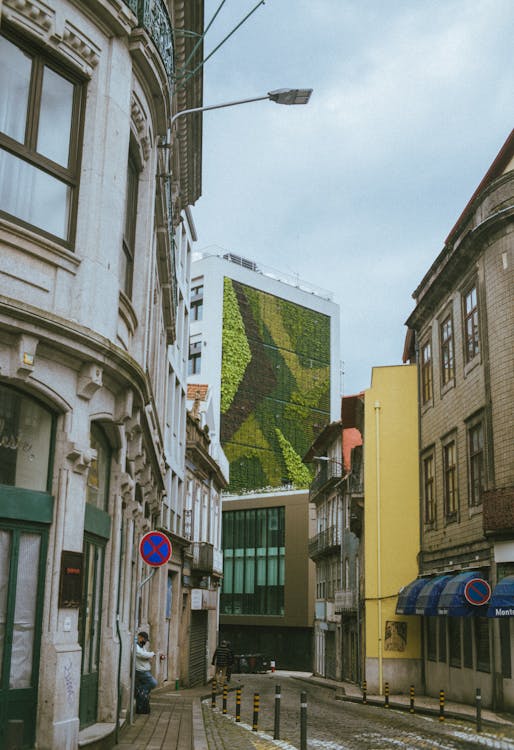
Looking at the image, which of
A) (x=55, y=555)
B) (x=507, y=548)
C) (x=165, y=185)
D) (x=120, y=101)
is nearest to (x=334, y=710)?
(x=507, y=548)

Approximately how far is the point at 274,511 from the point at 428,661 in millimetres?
41946

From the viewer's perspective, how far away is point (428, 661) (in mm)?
29688

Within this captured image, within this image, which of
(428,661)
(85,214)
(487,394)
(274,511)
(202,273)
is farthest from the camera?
(202,273)

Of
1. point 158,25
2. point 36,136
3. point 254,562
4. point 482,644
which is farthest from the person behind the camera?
point 254,562

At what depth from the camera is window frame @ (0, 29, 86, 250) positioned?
36.5ft

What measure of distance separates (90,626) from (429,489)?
63.7 ft

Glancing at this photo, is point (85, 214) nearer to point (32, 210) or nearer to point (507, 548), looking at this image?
point (32, 210)

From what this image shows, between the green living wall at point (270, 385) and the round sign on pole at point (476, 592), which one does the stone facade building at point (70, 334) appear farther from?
the green living wall at point (270, 385)

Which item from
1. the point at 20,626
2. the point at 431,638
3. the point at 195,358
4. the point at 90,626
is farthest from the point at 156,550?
the point at 195,358

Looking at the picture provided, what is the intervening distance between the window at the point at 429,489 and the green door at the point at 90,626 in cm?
1825

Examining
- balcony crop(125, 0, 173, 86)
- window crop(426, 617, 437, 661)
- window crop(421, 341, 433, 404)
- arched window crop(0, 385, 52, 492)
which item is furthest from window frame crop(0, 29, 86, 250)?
window crop(426, 617, 437, 661)

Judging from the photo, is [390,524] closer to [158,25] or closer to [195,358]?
[158,25]

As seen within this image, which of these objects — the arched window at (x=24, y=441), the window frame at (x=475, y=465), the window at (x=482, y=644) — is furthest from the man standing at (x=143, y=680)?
the window frame at (x=475, y=465)

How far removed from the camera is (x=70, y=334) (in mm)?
10914
